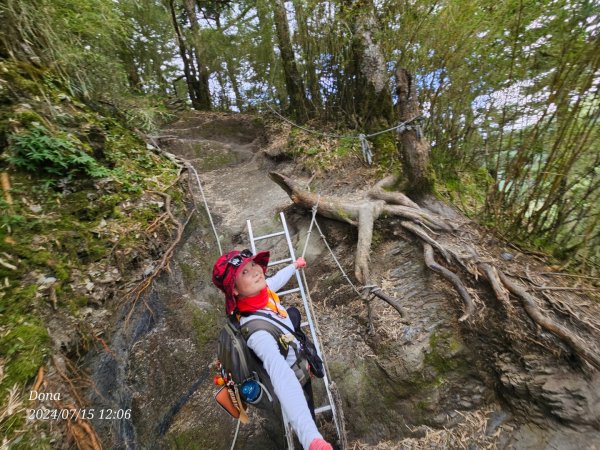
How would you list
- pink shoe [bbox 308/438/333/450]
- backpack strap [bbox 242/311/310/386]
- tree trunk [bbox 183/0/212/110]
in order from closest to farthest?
pink shoe [bbox 308/438/333/450] → backpack strap [bbox 242/311/310/386] → tree trunk [bbox 183/0/212/110]

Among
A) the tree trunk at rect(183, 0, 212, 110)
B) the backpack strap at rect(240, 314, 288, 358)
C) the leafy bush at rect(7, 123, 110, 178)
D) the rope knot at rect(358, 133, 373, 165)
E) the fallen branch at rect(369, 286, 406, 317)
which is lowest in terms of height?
the fallen branch at rect(369, 286, 406, 317)

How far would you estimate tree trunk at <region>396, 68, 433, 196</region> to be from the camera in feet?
10.5

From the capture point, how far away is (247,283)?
202cm

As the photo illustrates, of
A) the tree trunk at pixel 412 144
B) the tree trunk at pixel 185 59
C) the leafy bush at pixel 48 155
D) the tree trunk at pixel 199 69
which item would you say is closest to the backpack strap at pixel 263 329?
the tree trunk at pixel 412 144

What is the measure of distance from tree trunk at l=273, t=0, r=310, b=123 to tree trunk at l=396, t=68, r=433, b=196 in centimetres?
317

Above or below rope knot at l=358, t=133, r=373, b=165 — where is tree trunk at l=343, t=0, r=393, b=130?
above

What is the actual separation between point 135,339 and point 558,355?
3479mm

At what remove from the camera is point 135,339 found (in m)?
2.80

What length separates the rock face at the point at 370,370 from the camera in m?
2.06

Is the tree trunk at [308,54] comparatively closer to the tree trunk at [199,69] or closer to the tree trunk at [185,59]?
the tree trunk at [199,69]

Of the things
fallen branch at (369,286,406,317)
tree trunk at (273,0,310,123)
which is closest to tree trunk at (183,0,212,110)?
tree trunk at (273,0,310,123)

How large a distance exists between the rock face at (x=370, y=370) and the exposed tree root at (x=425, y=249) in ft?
0.60

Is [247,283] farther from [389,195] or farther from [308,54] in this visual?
[308,54]

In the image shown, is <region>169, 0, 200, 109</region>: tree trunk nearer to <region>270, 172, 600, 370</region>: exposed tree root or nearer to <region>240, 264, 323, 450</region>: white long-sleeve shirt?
<region>270, 172, 600, 370</region>: exposed tree root
